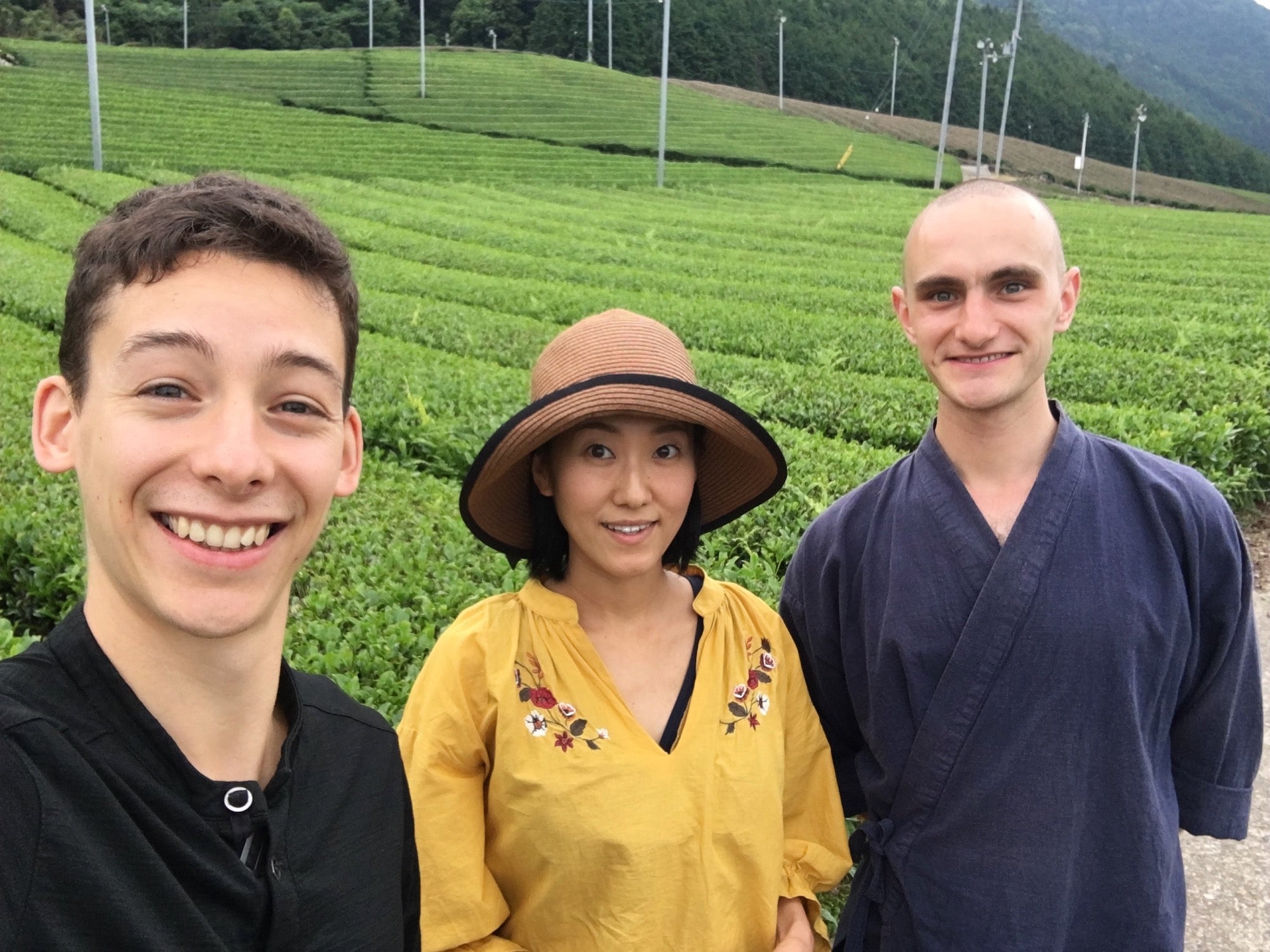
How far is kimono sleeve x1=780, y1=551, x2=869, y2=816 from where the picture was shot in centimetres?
227

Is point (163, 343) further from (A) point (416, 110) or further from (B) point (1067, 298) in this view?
(A) point (416, 110)

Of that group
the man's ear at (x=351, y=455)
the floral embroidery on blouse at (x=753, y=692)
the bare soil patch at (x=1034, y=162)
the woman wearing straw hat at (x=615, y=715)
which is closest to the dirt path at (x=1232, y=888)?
the woman wearing straw hat at (x=615, y=715)

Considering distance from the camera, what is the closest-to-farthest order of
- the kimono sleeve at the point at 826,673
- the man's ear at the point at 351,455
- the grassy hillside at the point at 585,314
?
the man's ear at the point at 351,455
the kimono sleeve at the point at 826,673
the grassy hillside at the point at 585,314

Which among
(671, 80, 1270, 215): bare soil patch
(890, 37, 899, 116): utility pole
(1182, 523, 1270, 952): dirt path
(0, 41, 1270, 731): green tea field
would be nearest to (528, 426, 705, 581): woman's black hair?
(0, 41, 1270, 731): green tea field

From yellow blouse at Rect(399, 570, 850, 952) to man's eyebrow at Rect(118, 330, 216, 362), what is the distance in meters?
0.81

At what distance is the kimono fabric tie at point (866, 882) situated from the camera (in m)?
2.15

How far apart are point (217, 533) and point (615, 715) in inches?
32.8

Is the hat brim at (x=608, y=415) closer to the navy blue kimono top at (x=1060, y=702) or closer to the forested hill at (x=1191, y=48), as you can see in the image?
the navy blue kimono top at (x=1060, y=702)

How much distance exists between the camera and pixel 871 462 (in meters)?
5.91

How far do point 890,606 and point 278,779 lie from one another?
1.21 metres

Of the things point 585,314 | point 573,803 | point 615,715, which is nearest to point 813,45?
point 585,314

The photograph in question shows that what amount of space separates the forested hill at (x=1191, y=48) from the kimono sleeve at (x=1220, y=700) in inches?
5268

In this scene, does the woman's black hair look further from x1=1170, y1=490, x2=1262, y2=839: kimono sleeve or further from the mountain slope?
the mountain slope

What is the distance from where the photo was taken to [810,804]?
84.0 inches
